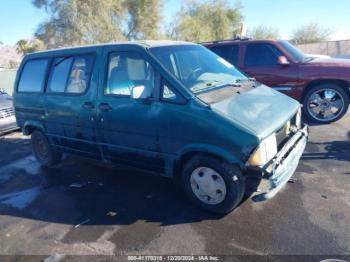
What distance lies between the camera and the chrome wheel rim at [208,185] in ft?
11.3

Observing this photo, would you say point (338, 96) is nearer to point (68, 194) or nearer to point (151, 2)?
point (68, 194)

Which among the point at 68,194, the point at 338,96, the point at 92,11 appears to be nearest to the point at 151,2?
the point at 92,11

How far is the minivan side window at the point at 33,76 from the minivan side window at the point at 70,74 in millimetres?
239

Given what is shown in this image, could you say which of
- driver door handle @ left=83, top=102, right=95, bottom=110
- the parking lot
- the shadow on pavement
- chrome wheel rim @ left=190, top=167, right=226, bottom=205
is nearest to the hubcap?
the shadow on pavement

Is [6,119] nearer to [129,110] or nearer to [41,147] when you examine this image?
[41,147]

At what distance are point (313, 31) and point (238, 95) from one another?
42.6 meters

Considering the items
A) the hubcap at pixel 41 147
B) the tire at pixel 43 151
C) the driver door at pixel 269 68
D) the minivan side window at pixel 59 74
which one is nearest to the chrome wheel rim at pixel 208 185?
the minivan side window at pixel 59 74

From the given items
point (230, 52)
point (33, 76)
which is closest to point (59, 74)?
point (33, 76)

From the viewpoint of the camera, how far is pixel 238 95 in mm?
3727

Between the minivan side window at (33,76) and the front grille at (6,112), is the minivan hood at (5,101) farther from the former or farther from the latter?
the minivan side window at (33,76)

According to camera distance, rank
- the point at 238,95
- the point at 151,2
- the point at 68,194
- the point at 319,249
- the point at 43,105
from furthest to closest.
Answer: the point at 151,2, the point at 43,105, the point at 68,194, the point at 238,95, the point at 319,249

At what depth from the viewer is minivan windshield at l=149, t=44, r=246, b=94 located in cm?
372

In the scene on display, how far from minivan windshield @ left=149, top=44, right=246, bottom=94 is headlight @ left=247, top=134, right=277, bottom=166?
94 centimetres

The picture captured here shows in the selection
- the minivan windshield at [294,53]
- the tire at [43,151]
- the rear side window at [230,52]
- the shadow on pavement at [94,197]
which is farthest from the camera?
the rear side window at [230,52]
